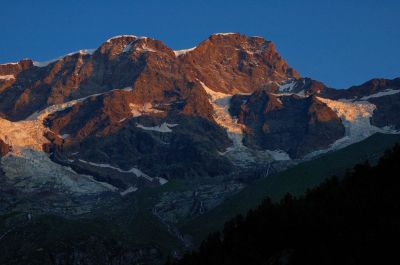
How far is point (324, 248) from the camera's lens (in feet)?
427

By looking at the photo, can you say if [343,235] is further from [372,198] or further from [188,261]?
[188,261]

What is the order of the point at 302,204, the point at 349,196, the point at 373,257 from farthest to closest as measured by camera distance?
1. the point at 302,204
2. the point at 349,196
3. the point at 373,257

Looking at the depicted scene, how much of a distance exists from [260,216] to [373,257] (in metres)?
60.8

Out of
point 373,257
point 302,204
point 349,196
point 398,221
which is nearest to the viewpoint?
point 373,257

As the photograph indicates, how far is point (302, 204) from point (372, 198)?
28.5 metres

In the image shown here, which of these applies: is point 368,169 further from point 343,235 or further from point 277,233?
point 343,235

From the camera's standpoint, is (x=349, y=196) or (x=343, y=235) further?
(x=349, y=196)

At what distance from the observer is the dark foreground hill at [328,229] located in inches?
4943

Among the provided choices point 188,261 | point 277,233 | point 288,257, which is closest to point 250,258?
point 277,233

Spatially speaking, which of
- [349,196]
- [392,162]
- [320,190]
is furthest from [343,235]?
[320,190]

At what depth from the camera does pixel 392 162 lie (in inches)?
6604

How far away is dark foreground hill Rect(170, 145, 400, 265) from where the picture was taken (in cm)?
12556

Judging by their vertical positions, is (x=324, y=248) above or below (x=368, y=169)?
below

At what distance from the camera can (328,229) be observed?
143m
